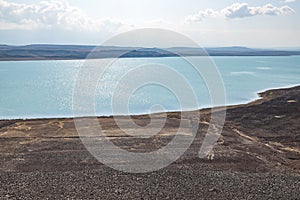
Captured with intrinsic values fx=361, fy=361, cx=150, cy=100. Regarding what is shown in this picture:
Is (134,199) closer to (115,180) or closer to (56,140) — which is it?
(115,180)

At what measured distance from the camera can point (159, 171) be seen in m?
17.6

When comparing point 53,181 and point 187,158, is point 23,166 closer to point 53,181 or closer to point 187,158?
point 53,181

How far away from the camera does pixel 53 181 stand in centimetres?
1612

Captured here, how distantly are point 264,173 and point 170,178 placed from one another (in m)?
4.93

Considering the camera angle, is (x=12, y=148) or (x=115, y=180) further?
(x=12, y=148)

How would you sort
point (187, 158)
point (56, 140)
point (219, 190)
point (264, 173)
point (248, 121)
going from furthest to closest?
point (248, 121) → point (56, 140) → point (187, 158) → point (264, 173) → point (219, 190)

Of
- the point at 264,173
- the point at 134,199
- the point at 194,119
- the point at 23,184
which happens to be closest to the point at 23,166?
the point at 23,184

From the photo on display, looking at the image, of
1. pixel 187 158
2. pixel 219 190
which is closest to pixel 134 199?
pixel 219 190

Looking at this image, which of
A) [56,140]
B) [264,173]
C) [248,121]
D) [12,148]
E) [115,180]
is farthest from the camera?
[248,121]

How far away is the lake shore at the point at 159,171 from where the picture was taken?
1511 centimetres

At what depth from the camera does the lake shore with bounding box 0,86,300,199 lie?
15.1 meters

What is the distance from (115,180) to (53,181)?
2.76 m

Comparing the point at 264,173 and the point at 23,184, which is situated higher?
the point at 23,184

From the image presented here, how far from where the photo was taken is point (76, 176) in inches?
660
